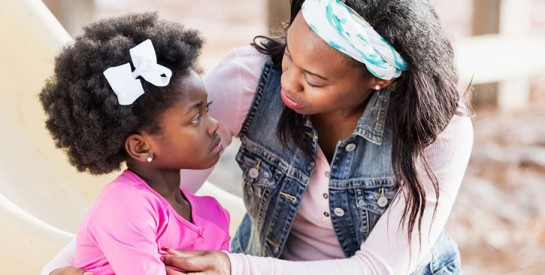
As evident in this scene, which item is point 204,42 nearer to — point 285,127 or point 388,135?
point 285,127

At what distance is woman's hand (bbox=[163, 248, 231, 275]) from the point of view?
1.67 meters

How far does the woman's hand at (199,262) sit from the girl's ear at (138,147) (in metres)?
0.16

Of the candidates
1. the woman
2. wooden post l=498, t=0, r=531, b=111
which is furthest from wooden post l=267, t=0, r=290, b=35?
the woman

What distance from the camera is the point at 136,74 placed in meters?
1.64

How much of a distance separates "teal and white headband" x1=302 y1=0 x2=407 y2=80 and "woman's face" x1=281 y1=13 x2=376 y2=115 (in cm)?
2

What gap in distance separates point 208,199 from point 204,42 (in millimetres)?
307

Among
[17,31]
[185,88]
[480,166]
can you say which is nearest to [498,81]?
[480,166]

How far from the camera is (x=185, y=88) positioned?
1.69 meters

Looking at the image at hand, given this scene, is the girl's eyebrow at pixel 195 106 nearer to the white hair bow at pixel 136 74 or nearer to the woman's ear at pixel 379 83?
the white hair bow at pixel 136 74

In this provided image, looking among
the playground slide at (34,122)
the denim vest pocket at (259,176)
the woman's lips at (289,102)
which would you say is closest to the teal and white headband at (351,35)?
the woman's lips at (289,102)

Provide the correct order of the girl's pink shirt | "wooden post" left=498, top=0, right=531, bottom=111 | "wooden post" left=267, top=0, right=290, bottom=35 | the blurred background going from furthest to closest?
1. "wooden post" left=498, top=0, right=531, bottom=111
2. "wooden post" left=267, top=0, right=290, bottom=35
3. the blurred background
4. the girl's pink shirt

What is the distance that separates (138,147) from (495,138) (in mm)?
3024

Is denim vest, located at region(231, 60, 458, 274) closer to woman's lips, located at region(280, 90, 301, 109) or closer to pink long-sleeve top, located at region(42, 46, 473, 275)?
pink long-sleeve top, located at region(42, 46, 473, 275)

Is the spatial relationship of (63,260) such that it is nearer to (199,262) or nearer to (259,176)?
(199,262)
